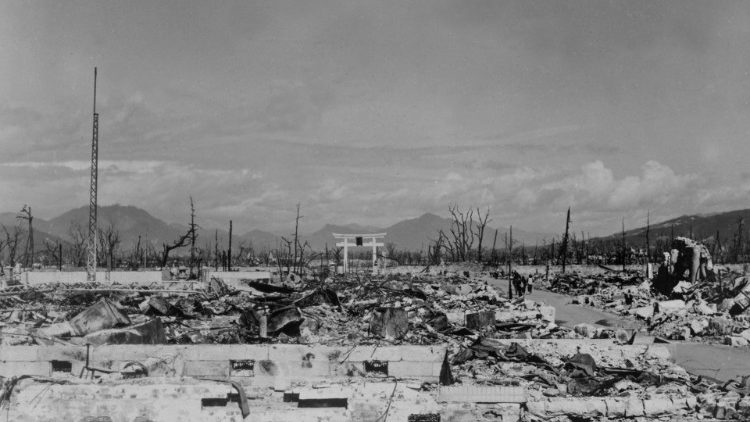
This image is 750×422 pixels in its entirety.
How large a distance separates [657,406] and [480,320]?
6770 millimetres

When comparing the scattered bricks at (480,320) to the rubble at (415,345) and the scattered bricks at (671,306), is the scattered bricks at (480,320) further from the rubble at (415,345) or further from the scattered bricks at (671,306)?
the scattered bricks at (671,306)

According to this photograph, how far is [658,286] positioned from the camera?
25328mm

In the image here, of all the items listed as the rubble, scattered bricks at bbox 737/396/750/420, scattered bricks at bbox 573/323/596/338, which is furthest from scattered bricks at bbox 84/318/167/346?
scattered bricks at bbox 573/323/596/338

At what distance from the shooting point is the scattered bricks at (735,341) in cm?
1452

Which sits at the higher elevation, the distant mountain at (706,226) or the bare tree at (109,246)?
the distant mountain at (706,226)

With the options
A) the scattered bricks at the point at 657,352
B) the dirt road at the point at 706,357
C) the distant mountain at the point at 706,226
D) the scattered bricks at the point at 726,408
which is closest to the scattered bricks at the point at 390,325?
the scattered bricks at the point at 657,352

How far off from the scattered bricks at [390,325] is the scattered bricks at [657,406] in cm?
573

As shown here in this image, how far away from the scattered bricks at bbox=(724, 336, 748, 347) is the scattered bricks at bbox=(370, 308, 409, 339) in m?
6.94

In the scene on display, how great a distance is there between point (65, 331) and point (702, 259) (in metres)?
20.9

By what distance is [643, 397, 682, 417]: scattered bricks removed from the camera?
8734mm

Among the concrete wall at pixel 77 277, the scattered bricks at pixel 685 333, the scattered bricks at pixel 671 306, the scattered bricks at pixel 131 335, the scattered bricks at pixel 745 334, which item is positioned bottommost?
the scattered bricks at pixel 685 333

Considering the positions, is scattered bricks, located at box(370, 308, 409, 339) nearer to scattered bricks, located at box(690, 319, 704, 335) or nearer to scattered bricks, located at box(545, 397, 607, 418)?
scattered bricks, located at box(545, 397, 607, 418)

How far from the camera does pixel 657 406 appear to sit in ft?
28.9

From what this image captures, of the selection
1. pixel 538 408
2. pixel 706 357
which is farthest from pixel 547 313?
pixel 538 408
